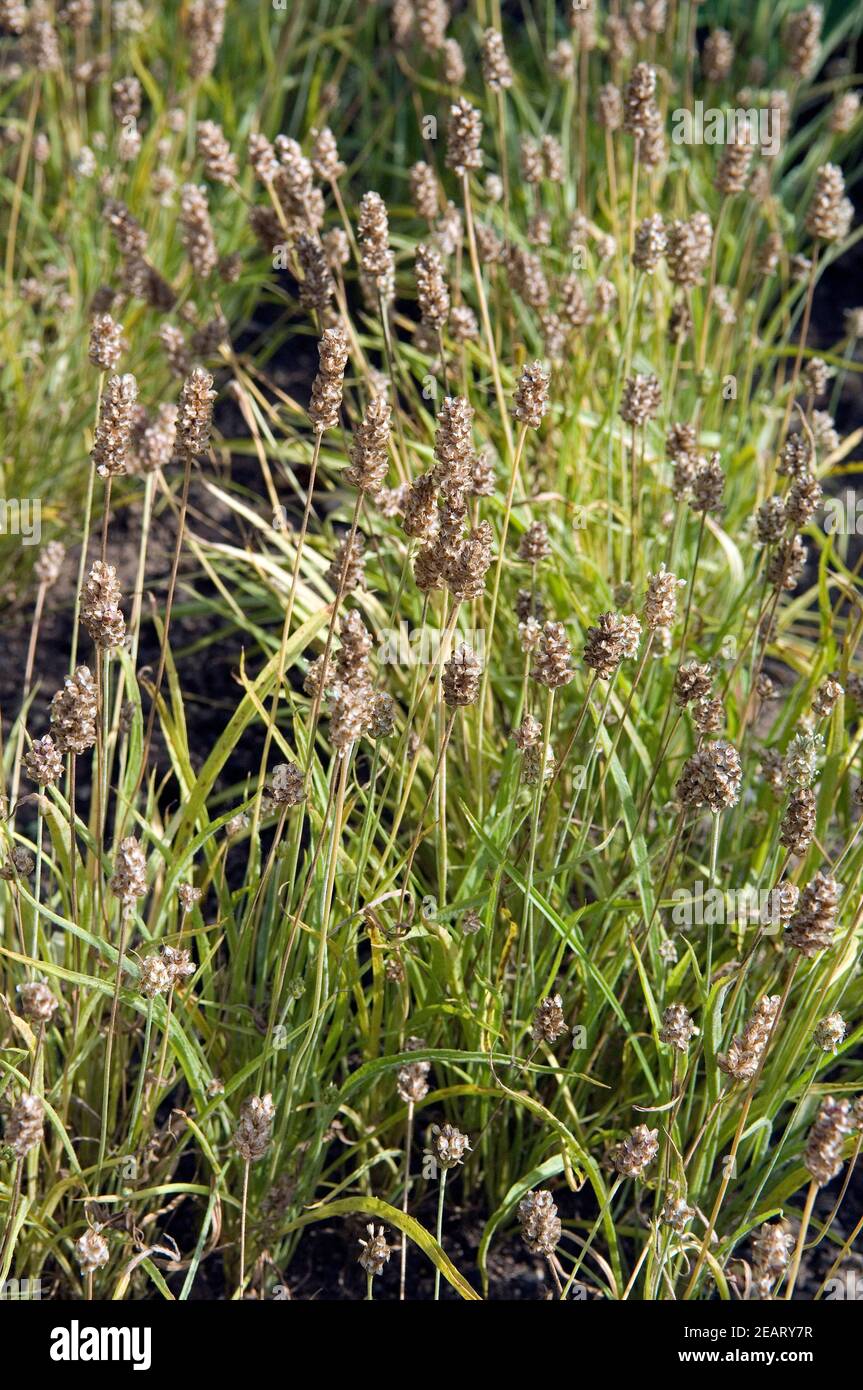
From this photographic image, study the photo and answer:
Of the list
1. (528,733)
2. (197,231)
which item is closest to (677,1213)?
(528,733)

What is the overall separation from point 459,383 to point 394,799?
0.87 m

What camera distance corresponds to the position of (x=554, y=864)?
206 cm

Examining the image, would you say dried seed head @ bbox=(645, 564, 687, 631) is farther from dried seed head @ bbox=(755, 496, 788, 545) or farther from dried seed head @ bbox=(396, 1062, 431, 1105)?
dried seed head @ bbox=(396, 1062, 431, 1105)

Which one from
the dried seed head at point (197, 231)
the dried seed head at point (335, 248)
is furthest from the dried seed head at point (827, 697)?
the dried seed head at point (197, 231)

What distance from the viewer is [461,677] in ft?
5.41

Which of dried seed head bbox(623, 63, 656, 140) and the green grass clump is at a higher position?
dried seed head bbox(623, 63, 656, 140)

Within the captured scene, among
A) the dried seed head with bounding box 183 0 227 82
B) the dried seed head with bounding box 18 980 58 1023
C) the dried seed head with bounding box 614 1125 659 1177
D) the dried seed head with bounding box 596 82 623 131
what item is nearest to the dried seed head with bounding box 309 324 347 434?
the dried seed head with bounding box 18 980 58 1023

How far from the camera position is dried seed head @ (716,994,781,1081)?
1.59m

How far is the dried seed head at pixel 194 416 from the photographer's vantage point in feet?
5.58

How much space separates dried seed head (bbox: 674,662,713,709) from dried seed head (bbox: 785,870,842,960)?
382 millimetres

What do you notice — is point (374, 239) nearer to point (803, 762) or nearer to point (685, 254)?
point (685, 254)

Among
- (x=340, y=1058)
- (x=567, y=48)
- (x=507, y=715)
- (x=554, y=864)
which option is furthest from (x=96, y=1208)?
(x=567, y=48)

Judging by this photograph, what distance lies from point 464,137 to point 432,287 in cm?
35

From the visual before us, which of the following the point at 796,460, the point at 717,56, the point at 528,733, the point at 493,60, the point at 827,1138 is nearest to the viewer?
the point at 827,1138
